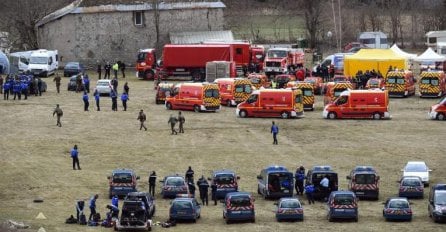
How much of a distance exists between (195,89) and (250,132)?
7.62 metres

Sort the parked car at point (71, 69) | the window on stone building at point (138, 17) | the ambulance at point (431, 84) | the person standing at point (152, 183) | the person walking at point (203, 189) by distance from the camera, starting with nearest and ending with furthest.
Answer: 1. the person walking at point (203, 189)
2. the person standing at point (152, 183)
3. the ambulance at point (431, 84)
4. the parked car at point (71, 69)
5. the window on stone building at point (138, 17)

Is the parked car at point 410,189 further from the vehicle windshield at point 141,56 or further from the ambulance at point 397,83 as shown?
the vehicle windshield at point 141,56

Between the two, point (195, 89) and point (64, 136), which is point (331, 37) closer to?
point (195, 89)

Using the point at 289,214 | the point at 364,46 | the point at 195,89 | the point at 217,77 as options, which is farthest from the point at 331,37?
the point at 289,214

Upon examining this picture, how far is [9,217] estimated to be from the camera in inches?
2025

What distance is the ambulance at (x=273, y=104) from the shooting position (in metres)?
77.6

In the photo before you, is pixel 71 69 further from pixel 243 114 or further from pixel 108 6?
pixel 243 114

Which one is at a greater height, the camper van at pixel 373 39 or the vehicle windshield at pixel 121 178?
the camper van at pixel 373 39

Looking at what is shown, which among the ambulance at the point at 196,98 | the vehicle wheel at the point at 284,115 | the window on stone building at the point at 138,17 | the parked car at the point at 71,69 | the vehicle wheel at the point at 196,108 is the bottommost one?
the vehicle wheel at the point at 284,115

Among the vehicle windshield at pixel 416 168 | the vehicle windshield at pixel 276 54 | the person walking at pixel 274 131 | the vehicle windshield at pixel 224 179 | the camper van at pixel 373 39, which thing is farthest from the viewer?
the camper van at pixel 373 39

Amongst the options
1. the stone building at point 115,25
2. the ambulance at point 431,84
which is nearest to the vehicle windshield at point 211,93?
the ambulance at point 431,84

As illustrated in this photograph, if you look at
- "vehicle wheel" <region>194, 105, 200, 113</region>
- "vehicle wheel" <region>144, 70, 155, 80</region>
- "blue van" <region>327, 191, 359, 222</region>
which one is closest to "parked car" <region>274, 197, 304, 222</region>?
"blue van" <region>327, 191, 359, 222</region>

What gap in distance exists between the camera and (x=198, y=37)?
352 feet

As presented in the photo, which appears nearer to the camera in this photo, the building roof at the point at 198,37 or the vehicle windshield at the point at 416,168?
the vehicle windshield at the point at 416,168
